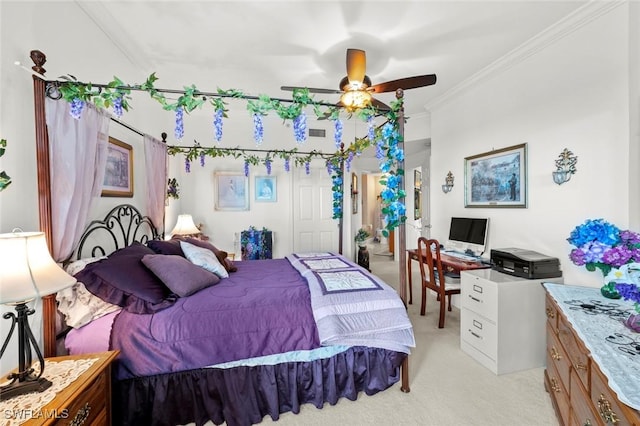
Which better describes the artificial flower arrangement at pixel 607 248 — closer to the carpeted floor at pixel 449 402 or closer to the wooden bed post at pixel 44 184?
the carpeted floor at pixel 449 402

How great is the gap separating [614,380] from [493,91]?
3.16 meters

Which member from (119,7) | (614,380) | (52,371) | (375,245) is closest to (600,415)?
(614,380)

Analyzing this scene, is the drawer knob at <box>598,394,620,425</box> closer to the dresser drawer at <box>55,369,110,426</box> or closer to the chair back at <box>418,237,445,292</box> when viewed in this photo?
the chair back at <box>418,237,445,292</box>

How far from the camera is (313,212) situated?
5.07 meters

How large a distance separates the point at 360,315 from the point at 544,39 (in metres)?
3.08

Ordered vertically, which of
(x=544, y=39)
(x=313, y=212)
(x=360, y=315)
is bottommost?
(x=360, y=315)

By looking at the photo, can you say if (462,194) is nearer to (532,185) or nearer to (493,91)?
(532,185)

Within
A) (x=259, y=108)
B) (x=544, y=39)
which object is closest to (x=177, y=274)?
(x=259, y=108)

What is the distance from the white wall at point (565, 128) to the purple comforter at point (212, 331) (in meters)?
2.47

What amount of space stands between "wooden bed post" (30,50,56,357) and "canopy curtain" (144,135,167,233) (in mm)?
1258

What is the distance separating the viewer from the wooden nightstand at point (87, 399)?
105cm

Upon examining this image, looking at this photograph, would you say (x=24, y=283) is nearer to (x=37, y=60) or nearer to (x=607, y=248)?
(x=37, y=60)

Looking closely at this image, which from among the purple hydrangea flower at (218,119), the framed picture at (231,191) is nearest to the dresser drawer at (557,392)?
the purple hydrangea flower at (218,119)

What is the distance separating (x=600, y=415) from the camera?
1089 mm
